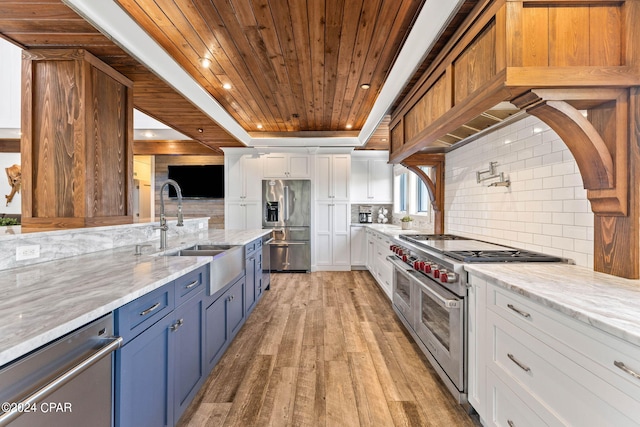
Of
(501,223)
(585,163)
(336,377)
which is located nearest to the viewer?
(585,163)

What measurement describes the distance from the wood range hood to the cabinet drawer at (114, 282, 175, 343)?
5.73 feet

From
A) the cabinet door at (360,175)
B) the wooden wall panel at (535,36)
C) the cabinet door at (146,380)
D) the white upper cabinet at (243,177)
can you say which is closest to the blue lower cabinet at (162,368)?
the cabinet door at (146,380)

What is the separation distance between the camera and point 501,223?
230 centimetres

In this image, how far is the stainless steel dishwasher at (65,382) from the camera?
2.21 ft

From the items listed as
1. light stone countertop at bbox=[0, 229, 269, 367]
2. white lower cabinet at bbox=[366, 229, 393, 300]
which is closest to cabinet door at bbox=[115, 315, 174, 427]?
light stone countertop at bbox=[0, 229, 269, 367]

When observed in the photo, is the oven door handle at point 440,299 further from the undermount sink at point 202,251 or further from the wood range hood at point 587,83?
the undermount sink at point 202,251

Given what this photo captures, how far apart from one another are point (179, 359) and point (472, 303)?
1.62 meters

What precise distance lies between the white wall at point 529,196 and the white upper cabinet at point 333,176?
2.57 m

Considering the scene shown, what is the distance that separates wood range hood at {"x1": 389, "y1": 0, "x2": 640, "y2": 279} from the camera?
3.92ft

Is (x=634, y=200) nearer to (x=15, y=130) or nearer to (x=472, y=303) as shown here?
(x=472, y=303)

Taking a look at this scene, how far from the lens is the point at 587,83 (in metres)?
1.20

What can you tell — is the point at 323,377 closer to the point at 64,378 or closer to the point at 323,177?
the point at 64,378

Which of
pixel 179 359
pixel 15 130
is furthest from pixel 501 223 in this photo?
pixel 15 130

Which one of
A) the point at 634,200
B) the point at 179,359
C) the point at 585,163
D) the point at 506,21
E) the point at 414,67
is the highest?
the point at 414,67
